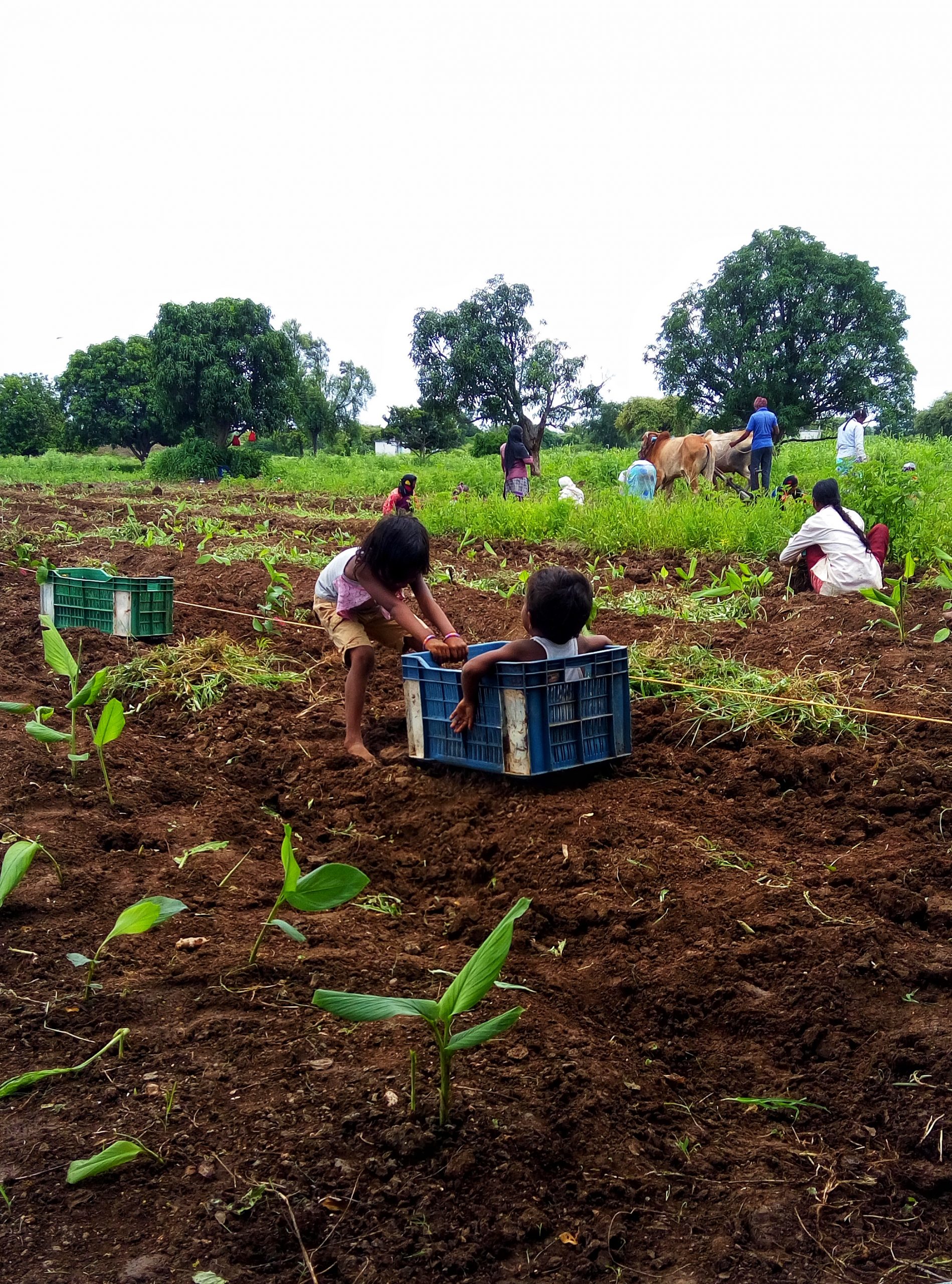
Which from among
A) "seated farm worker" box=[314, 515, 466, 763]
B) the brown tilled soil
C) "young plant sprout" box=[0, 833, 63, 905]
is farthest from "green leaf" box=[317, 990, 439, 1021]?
"seated farm worker" box=[314, 515, 466, 763]

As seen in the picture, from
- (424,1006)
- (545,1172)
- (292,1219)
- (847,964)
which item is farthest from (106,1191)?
(847,964)

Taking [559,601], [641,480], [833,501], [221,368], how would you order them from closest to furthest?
[559,601] → [833,501] → [641,480] → [221,368]

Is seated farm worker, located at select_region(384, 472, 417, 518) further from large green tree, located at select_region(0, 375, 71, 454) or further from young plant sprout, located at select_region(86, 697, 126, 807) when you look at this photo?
large green tree, located at select_region(0, 375, 71, 454)

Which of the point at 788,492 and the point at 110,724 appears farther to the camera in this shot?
the point at 788,492

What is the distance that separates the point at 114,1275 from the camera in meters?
1.31

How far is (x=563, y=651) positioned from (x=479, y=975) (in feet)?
6.37

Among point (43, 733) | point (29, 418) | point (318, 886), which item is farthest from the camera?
point (29, 418)

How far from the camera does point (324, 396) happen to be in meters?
53.1

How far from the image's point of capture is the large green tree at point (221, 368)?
2823cm

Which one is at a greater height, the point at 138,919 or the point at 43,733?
the point at 43,733

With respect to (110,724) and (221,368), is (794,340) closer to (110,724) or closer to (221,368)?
(221,368)

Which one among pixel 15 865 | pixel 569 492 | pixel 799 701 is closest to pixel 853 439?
pixel 569 492

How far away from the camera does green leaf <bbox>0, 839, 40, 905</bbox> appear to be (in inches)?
79.4

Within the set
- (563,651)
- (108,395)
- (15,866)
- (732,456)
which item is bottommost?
(15,866)
